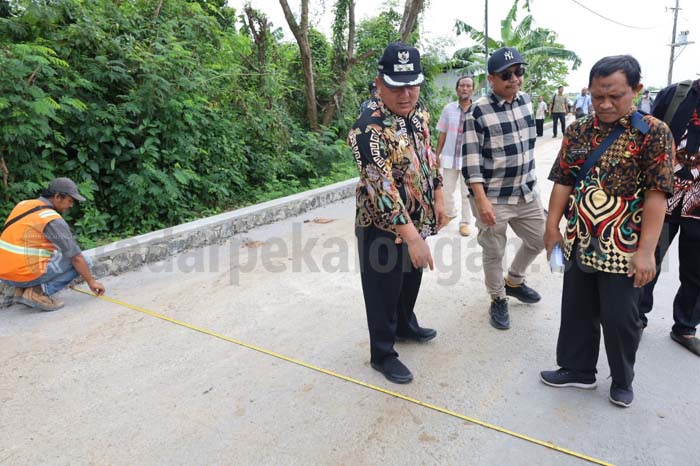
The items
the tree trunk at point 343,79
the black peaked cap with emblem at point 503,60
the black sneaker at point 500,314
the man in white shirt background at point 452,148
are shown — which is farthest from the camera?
the tree trunk at point 343,79

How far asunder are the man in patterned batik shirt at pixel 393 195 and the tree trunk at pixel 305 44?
6.87 m

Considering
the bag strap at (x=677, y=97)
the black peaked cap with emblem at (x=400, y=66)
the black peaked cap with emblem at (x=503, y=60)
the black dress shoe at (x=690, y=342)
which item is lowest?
the black dress shoe at (x=690, y=342)

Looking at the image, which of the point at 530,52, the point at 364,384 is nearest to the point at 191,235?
the point at 364,384

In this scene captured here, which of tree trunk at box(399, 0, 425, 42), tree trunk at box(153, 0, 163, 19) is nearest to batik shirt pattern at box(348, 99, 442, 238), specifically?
tree trunk at box(153, 0, 163, 19)

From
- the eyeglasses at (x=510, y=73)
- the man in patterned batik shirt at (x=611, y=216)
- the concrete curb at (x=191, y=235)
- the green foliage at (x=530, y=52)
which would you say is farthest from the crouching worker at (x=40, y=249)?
the green foliage at (x=530, y=52)

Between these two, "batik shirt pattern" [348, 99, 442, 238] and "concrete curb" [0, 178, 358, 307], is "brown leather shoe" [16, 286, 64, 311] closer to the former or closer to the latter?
"concrete curb" [0, 178, 358, 307]

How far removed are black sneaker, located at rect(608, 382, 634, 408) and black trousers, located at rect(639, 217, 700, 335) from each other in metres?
0.78

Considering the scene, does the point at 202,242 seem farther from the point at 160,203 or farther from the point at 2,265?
the point at 2,265

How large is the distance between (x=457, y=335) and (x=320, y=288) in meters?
1.32

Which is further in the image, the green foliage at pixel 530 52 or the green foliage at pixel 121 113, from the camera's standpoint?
the green foliage at pixel 530 52

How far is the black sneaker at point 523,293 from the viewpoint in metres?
3.51

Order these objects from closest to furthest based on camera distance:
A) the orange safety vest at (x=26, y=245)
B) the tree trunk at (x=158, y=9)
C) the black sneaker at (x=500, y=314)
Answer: the black sneaker at (x=500, y=314), the orange safety vest at (x=26, y=245), the tree trunk at (x=158, y=9)

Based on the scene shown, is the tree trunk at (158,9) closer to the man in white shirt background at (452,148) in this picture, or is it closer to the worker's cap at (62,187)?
the worker's cap at (62,187)

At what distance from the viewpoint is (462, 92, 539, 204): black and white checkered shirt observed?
2.93 metres
